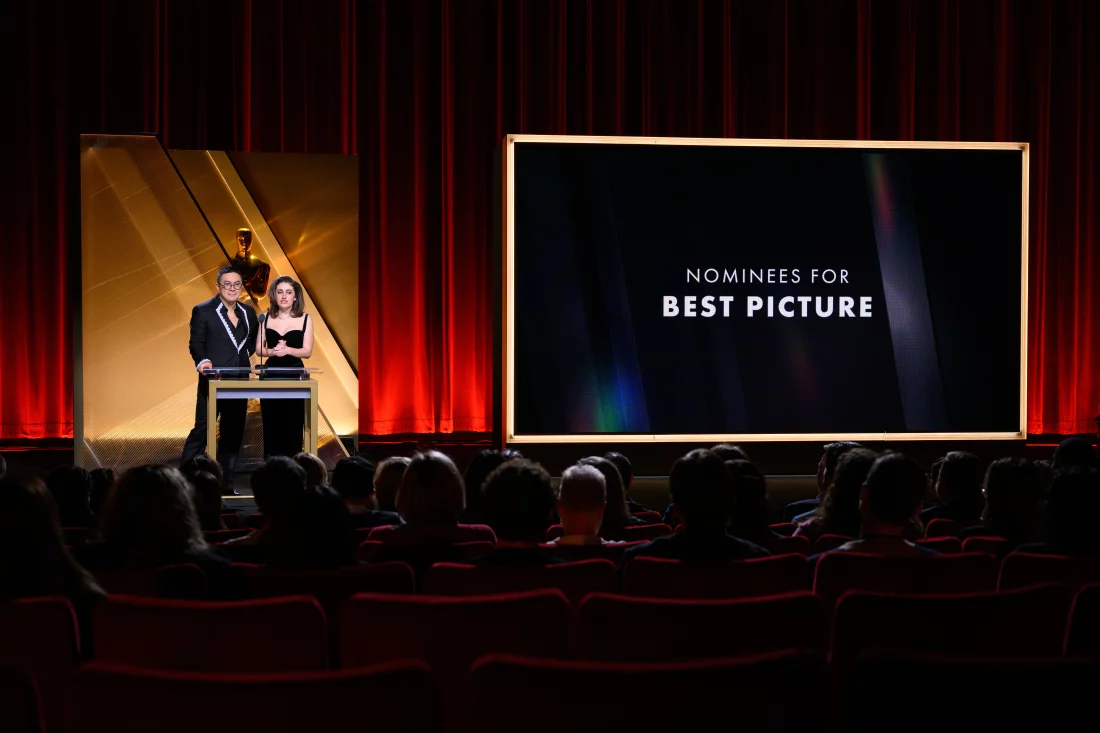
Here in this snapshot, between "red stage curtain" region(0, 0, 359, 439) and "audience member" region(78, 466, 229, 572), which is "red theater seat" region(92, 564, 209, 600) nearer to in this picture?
"audience member" region(78, 466, 229, 572)

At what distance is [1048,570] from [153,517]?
8.10 feet

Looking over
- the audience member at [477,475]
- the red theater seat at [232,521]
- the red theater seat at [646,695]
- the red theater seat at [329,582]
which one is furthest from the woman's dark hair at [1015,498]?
the red theater seat at [232,521]

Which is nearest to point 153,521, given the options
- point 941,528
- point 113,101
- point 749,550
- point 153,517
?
point 153,517

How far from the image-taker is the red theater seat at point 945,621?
84.0 inches

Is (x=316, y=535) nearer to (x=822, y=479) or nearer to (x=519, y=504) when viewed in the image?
(x=519, y=504)

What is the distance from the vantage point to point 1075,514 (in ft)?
9.68

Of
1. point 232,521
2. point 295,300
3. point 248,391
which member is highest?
point 295,300

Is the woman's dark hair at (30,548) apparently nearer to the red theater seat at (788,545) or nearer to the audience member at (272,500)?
the audience member at (272,500)

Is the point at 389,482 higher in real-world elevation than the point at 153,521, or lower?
lower

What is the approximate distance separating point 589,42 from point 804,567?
7.88 m

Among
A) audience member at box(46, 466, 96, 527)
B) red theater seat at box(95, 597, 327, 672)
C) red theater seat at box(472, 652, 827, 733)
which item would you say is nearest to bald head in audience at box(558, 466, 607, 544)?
red theater seat at box(95, 597, 327, 672)

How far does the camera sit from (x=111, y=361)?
8.20 meters

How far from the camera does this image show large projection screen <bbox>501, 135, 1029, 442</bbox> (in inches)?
310

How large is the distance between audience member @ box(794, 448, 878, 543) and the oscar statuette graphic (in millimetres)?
5811
